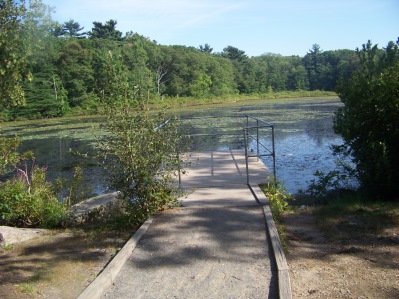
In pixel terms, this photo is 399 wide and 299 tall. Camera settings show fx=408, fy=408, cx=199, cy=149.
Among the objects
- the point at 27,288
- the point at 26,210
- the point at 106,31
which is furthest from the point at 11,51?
the point at 106,31

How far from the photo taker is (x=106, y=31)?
58.8 metres

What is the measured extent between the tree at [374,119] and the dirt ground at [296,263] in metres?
1.64

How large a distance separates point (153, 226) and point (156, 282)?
56.7 inches

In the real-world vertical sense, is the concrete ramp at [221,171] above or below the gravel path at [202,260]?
above

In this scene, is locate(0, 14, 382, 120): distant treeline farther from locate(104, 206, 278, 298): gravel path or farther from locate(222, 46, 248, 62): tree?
locate(104, 206, 278, 298): gravel path

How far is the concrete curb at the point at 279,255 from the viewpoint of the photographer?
335 cm

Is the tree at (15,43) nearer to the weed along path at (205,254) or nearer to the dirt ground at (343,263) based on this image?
the weed along path at (205,254)

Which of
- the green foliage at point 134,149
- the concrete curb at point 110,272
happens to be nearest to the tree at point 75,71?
the green foliage at point 134,149

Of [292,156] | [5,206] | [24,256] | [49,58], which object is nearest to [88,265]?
[24,256]

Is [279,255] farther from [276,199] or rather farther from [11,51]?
[11,51]

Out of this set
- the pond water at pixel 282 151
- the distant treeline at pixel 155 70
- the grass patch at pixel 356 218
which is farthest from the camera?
the distant treeline at pixel 155 70

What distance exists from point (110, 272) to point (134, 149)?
5.74 feet

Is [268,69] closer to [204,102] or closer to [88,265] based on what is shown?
[204,102]

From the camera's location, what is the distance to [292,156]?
12062 mm
